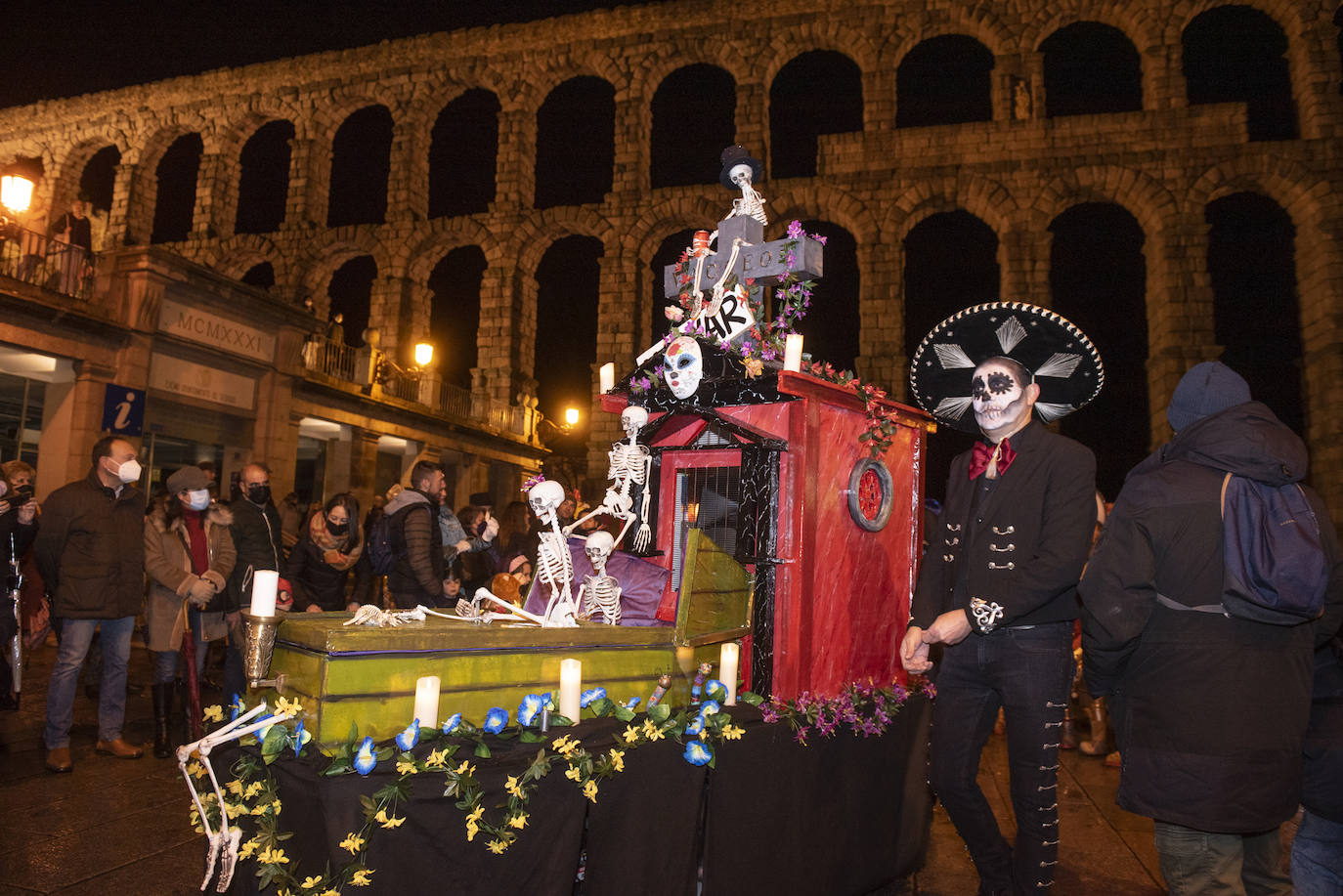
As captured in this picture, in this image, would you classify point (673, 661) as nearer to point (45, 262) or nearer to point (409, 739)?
point (409, 739)

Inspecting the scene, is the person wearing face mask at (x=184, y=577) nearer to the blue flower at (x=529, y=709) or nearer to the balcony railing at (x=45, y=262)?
the blue flower at (x=529, y=709)

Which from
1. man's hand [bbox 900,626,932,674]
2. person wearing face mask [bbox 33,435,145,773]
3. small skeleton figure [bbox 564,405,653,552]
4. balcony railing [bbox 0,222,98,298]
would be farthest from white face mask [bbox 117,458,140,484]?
balcony railing [bbox 0,222,98,298]

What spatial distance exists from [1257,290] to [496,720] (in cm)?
3297

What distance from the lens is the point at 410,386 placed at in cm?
2188

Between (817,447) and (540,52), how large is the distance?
24141 mm

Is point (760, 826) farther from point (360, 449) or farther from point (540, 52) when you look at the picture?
point (540, 52)

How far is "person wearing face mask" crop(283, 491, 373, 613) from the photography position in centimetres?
677

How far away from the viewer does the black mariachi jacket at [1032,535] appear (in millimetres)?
3021

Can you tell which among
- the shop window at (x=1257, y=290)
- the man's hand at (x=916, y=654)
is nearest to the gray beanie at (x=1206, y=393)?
the man's hand at (x=916, y=654)

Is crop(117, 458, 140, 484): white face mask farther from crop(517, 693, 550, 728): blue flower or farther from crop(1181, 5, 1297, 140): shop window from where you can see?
crop(1181, 5, 1297, 140): shop window

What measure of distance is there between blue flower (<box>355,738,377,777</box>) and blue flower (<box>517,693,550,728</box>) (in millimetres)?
562

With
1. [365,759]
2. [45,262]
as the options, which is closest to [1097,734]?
[365,759]

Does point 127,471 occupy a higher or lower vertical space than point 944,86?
lower

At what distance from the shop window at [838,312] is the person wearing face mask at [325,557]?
900 inches
